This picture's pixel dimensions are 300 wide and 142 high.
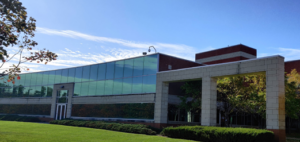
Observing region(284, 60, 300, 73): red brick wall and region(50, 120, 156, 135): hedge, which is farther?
region(284, 60, 300, 73): red brick wall

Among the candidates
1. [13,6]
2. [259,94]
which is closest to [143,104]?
[259,94]

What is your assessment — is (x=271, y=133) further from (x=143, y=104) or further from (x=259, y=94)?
(x=143, y=104)

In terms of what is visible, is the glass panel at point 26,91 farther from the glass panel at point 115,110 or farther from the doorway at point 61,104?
the glass panel at point 115,110

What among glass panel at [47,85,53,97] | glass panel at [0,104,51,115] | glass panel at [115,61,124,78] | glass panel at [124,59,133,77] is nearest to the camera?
glass panel at [124,59,133,77]

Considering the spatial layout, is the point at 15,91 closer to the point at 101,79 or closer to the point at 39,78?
the point at 39,78

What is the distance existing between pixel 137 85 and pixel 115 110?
4.65m

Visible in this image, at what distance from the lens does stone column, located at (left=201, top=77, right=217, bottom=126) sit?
21.1 meters

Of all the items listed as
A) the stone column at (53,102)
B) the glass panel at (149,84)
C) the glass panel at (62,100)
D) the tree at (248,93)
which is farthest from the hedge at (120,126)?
the stone column at (53,102)

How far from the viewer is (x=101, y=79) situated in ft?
115

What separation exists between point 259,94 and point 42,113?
33726 millimetres

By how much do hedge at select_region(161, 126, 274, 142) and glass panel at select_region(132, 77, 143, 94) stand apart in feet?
31.4

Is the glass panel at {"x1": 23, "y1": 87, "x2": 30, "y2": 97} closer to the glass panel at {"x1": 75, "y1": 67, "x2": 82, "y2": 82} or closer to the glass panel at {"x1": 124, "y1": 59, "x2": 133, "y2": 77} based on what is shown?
the glass panel at {"x1": 75, "y1": 67, "x2": 82, "y2": 82}

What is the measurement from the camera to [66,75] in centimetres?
4122

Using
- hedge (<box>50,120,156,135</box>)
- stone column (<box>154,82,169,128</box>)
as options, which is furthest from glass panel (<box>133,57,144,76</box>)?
hedge (<box>50,120,156,135</box>)
